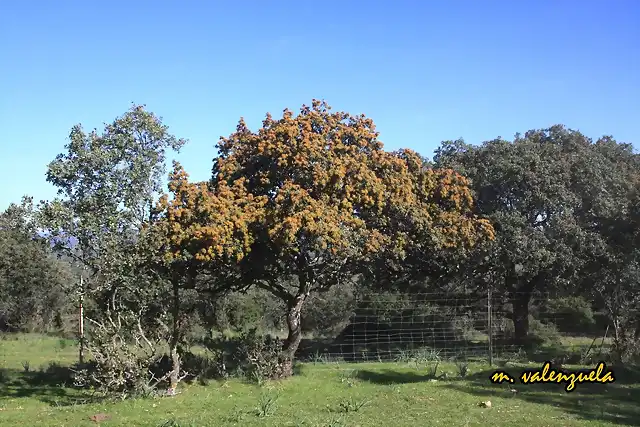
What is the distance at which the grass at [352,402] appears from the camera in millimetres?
9453

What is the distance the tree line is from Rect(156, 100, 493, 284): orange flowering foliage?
4cm

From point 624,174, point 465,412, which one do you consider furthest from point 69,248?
point 624,174

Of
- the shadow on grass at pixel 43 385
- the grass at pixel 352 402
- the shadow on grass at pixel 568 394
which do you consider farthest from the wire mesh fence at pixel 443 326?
the shadow on grass at pixel 43 385

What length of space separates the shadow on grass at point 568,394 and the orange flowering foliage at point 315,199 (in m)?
3.07

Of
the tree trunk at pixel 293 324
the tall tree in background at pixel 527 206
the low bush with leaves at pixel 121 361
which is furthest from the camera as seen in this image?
the tall tree in background at pixel 527 206

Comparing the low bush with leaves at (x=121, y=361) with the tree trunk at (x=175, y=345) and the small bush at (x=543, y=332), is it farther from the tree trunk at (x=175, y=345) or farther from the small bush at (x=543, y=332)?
the small bush at (x=543, y=332)

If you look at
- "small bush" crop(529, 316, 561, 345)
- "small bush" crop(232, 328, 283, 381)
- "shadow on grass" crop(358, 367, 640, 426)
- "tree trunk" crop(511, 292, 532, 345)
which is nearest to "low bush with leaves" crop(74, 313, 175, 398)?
"small bush" crop(232, 328, 283, 381)

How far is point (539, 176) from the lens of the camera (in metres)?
17.0

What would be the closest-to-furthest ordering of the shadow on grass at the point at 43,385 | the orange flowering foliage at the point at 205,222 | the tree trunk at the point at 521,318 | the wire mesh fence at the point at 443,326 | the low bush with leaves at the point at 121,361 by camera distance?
the orange flowering foliage at the point at 205,222, the low bush with leaves at the point at 121,361, the shadow on grass at the point at 43,385, the wire mesh fence at the point at 443,326, the tree trunk at the point at 521,318

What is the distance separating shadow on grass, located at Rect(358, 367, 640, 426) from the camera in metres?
9.91

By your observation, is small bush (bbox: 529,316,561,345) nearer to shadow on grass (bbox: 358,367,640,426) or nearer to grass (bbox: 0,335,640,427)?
grass (bbox: 0,335,640,427)

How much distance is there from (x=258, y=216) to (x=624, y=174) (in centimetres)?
1177

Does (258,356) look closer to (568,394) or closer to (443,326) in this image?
(568,394)

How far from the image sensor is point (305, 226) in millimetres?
12125
